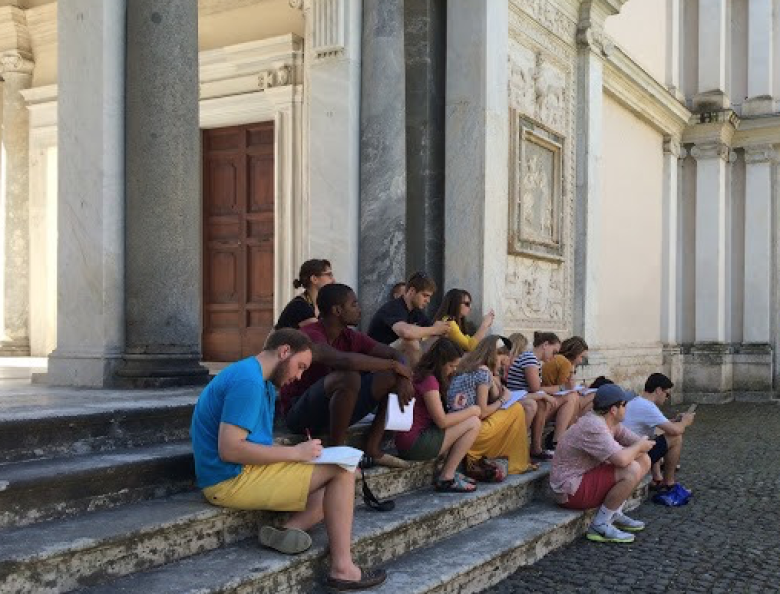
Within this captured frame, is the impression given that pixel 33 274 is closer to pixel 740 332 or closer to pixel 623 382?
pixel 623 382

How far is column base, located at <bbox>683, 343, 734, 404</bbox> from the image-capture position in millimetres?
16922

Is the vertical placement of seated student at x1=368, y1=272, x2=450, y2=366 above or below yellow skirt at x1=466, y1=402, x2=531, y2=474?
above

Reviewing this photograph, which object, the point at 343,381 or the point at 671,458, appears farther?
the point at 671,458

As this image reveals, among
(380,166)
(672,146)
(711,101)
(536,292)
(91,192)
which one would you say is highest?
(711,101)

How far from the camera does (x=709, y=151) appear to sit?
1730 cm

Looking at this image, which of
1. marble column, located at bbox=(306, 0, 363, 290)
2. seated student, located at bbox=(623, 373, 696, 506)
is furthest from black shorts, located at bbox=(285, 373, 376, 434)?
marble column, located at bbox=(306, 0, 363, 290)

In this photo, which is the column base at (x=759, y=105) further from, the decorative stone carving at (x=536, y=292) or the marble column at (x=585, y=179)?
the decorative stone carving at (x=536, y=292)

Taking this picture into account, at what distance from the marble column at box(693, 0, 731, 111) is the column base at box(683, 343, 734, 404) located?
4.69 m

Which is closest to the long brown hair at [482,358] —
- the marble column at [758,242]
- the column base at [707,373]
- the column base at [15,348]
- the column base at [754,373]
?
the column base at [15,348]

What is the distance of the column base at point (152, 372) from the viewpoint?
6.09m

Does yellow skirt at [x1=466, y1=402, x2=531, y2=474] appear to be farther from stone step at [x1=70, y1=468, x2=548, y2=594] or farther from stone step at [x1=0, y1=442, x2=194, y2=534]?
stone step at [x1=0, y1=442, x2=194, y2=534]

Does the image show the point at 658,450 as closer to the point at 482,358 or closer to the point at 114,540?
the point at 482,358

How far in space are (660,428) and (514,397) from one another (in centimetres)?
Result: 131

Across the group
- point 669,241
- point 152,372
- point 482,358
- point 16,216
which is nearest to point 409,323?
point 482,358
